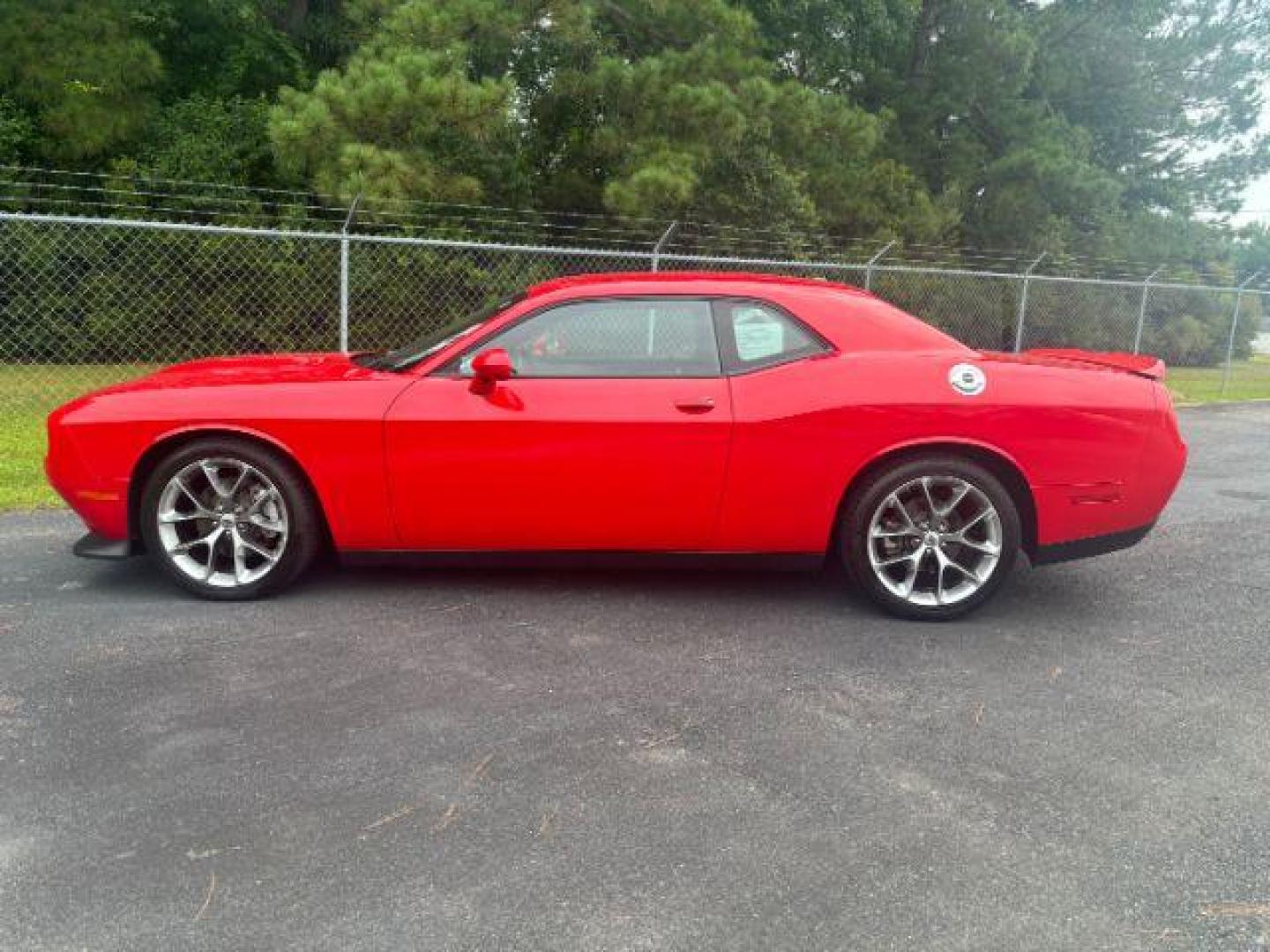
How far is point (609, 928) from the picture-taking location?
2.22 meters

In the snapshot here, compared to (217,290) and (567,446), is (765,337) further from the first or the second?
(217,290)

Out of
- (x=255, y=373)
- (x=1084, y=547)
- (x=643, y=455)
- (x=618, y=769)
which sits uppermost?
(x=255, y=373)

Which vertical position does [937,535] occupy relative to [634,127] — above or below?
below

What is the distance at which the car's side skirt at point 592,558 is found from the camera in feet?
14.3

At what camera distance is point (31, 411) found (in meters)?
9.02

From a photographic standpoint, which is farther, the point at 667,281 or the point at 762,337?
the point at 667,281

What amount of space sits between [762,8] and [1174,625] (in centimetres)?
1771

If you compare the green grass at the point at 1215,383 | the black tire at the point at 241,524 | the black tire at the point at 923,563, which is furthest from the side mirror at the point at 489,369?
the green grass at the point at 1215,383

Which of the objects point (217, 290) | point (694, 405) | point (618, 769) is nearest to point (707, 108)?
point (217, 290)

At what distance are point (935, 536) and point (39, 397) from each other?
916 cm

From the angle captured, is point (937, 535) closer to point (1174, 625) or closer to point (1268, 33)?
point (1174, 625)

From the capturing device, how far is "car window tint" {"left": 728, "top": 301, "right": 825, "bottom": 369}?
4355mm

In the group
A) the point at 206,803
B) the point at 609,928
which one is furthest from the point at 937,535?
the point at 206,803

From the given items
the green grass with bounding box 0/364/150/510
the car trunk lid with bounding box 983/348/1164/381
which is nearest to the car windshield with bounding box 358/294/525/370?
the car trunk lid with bounding box 983/348/1164/381
